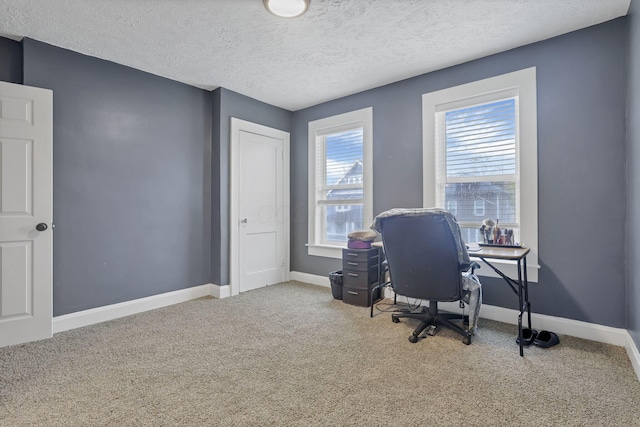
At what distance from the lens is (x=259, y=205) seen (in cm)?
423

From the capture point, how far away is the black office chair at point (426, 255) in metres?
2.31

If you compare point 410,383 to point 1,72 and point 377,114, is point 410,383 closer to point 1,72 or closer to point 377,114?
point 377,114

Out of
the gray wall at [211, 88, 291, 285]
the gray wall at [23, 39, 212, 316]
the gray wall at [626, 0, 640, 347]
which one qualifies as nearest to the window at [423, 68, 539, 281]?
the gray wall at [626, 0, 640, 347]

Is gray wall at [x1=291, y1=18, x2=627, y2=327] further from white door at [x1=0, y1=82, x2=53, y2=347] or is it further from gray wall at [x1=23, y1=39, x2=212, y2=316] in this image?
white door at [x1=0, y1=82, x2=53, y2=347]

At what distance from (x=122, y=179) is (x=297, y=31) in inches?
87.1

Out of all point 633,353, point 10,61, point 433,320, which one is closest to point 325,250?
point 433,320

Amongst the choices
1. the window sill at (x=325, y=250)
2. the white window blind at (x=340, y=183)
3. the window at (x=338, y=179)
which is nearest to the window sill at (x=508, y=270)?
the window at (x=338, y=179)

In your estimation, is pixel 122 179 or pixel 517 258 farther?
pixel 122 179

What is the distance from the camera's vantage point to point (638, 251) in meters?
2.00

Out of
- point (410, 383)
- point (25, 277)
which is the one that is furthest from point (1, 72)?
point (410, 383)

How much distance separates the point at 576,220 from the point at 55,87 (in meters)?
4.53

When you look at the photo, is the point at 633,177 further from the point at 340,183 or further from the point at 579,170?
the point at 340,183

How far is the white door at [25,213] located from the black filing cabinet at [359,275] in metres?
2.69

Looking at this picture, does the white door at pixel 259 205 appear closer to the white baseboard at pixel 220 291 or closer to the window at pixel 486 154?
the white baseboard at pixel 220 291
